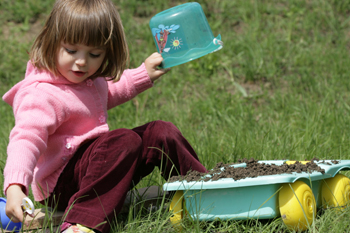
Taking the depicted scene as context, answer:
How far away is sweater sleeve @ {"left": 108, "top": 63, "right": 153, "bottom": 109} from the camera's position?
7.04ft

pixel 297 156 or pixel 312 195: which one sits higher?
pixel 312 195

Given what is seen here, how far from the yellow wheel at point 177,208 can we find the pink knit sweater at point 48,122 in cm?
49

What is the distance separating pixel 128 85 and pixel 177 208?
80 centimetres

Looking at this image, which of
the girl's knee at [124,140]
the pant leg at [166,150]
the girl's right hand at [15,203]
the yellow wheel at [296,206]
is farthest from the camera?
the pant leg at [166,150]

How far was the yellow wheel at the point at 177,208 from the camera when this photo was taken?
5.38 feet

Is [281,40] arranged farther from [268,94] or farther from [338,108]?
[338,108]

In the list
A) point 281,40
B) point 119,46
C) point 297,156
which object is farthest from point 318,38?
point 119,46

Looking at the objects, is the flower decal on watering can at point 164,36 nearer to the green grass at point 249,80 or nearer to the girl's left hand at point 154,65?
the girl's left hand at point 154,65

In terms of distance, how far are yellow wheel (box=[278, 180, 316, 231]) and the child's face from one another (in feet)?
3.30

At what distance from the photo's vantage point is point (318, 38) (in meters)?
4.16

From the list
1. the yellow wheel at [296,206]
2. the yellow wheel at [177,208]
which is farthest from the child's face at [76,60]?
the yellow wheel at [296,206]

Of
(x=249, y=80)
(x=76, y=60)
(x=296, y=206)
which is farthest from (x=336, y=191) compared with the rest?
(x=249, y=80)

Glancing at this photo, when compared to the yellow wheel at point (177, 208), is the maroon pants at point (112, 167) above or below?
above

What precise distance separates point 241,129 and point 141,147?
Answer: 1.35 m
